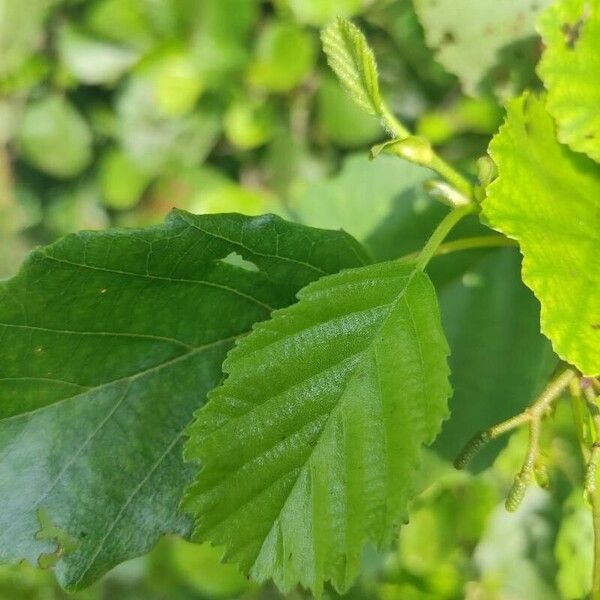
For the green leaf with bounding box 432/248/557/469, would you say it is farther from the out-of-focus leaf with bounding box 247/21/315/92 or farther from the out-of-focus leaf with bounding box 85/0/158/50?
the out-of-focus leaf with bounding box 85/0/158/50

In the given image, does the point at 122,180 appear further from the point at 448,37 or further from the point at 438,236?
the point at 438,236

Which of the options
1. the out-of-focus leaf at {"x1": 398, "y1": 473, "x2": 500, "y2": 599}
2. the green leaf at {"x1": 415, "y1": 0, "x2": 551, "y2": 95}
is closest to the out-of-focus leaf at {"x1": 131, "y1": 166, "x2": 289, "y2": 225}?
the green leaf at {"x1": 415, "y1": 0, "x2": 551, "y2": 95}

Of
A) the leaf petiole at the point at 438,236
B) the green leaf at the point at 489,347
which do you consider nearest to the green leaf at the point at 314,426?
the leaf petiole at the point at 438,236

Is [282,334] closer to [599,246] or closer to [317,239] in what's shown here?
[317,239]

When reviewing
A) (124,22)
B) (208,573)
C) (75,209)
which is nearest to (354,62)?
(124,22)

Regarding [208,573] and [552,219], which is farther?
[208,573]

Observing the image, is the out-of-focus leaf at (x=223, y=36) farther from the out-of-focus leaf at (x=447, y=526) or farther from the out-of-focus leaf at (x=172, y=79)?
the out-of-focus leaf at (x=447, y=526)
